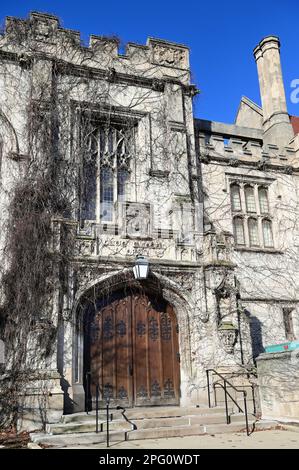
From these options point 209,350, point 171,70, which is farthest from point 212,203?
point 209,350

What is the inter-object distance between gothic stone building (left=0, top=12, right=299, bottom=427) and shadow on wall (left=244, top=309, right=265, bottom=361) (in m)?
0.04

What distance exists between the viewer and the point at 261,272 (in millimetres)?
13719

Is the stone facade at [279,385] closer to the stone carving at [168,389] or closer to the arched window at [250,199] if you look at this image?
the stone carving at [168,389]

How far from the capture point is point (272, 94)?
17.4m

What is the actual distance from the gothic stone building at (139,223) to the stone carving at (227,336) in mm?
32

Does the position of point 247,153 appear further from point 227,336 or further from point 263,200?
point 227,336

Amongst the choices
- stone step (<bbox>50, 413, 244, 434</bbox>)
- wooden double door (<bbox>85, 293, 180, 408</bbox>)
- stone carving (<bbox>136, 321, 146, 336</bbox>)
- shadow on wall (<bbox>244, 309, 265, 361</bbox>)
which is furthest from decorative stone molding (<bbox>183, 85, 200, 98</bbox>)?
stone step (<bbox>50, 413, 244, 434</bbox>)

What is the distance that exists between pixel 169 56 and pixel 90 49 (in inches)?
95.9

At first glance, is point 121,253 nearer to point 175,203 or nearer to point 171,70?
point 175,203

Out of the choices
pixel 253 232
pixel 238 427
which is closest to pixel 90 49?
pixel 253 232

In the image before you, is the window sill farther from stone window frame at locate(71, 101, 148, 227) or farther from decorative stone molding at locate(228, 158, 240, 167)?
stone window frame at locate(71, 101, 148, 227)

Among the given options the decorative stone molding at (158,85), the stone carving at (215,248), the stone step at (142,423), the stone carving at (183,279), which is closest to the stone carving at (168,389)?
the stone step at (142,423)

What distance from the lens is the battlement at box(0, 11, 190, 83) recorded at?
40.5ft
